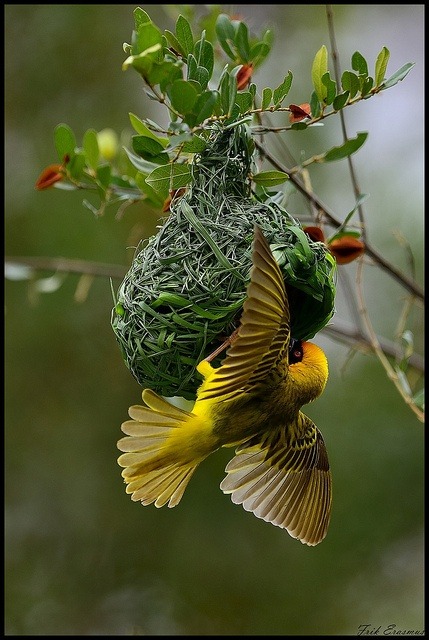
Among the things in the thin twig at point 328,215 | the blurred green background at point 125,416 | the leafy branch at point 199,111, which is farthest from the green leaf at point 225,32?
the blurred green background at point 125,416

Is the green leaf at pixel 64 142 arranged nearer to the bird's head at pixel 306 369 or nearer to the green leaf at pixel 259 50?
the green leaf at pixel 259 50

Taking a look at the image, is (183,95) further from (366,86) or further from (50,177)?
(50,177)

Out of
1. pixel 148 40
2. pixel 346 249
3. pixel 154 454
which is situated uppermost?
pixel 148 40

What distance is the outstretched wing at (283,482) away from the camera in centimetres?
252

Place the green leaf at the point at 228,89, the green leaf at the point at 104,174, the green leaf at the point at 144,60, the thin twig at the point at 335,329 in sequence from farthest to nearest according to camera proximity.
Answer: the thin twig at the point at 335,329, the green leaf at the point at 104,174, the green leaf at the point at 228,89, the green leaf at the point at 144,60

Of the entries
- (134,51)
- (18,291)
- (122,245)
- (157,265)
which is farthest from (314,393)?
(18,291)

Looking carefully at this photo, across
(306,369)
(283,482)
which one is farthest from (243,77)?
(283,482)

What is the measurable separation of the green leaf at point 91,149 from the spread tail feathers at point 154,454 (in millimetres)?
929

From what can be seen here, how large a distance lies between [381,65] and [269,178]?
1.38ft

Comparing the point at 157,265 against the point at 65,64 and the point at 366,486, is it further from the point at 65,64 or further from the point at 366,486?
the point at 65,64

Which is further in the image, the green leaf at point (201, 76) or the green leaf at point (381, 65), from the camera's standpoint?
the green leaf at point (381, 65)

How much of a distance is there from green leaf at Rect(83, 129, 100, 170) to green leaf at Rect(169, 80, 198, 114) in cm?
83

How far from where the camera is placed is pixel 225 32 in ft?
8.46

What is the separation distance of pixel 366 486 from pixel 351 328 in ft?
6.54
